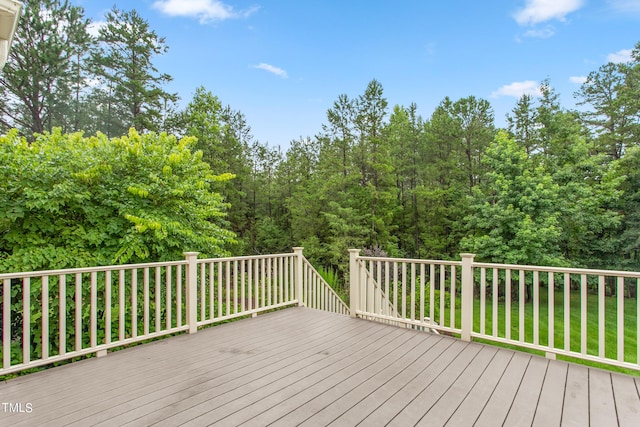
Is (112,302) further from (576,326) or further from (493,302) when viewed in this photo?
(576,326)

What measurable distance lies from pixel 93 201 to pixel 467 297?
4.80m

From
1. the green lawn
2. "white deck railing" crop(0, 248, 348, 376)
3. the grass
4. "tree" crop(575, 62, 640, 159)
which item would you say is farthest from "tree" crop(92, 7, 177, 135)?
"tree" crop(575, 62, 640, 159)

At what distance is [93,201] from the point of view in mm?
4352

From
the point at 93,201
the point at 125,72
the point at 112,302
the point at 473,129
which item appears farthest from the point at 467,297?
the point at 125,72

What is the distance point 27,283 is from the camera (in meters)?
2.47

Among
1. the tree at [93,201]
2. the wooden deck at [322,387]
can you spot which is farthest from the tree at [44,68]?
the wooden deck at [322,387]

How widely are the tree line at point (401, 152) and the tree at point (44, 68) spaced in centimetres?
4

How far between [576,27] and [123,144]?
12209 mm

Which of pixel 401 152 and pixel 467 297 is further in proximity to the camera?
pixel 401 152

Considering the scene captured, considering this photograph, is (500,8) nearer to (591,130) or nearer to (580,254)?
(591,130)

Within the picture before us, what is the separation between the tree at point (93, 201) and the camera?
3.80 meters

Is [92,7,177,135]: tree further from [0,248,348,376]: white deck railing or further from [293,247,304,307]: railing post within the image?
[293,247,304,307]: railing post

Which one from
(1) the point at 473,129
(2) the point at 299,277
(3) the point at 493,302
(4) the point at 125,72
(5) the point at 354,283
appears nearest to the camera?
(3) the point at 493,302

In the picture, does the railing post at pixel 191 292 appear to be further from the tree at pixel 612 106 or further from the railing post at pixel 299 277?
the tree at pixel 612 106
